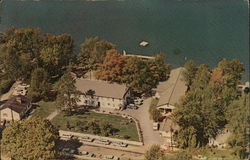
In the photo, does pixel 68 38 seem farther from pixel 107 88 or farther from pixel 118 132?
pixel 118 132

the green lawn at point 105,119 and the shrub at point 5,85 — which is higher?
the shrub at point 5,85

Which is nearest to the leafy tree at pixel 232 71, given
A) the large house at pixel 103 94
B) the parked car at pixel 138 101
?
the parked car at pixel 138 101

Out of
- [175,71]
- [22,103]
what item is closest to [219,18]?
[175,71]

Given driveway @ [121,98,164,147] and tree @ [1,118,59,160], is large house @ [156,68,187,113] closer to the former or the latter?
driveway @ [121,98,164,147]

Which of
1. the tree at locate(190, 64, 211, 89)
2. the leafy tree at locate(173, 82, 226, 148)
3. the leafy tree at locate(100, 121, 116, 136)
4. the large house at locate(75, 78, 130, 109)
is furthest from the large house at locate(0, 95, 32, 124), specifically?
the tree at locate(190, 64, 211, 89)

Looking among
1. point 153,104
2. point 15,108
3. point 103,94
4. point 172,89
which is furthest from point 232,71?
point 15,108

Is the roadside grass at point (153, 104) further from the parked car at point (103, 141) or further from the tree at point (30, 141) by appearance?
the tree at point (30, 141)

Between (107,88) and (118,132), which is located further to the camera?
(107,88)
